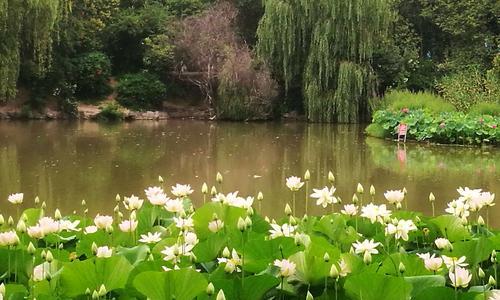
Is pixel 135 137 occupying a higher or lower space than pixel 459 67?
lower

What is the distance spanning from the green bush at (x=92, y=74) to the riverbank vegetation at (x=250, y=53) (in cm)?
4

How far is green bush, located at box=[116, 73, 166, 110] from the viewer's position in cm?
2211

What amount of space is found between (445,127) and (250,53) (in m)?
9.40

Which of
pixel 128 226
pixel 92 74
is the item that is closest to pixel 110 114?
pixel 92 74

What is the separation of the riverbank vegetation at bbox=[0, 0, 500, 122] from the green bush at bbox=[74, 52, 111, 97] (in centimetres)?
4

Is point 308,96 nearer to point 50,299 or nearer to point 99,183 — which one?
point 99,183

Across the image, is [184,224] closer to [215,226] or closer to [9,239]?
[215,226]

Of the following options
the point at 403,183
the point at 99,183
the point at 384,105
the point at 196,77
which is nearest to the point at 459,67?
the point at 384,105

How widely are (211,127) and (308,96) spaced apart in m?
3.47

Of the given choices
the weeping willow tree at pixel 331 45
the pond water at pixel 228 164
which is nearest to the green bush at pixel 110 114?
the pond water at pixel 228 164

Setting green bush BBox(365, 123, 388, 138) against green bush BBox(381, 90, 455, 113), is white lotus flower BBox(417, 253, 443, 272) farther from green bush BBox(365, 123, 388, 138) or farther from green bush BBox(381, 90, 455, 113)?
green bush BBox(381, 90, 455, 113)

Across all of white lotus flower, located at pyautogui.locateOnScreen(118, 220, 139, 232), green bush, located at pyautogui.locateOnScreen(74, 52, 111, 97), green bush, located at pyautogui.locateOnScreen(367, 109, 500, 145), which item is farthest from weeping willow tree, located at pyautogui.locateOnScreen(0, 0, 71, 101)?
white lotus flower, located at pyautogui.locateOnScreen(118, 220, 139, 232)

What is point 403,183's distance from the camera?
26.8 feet

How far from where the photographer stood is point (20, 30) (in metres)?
17.8
